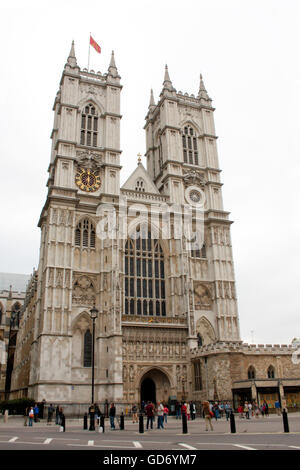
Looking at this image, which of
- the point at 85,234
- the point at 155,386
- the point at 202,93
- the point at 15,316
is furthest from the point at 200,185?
the point at 15,316

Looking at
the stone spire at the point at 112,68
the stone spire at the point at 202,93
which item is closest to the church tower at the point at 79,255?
the stone spire at the point at 112,68

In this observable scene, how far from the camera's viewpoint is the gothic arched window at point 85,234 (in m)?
41.6

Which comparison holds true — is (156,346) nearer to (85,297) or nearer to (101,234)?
(85,297)

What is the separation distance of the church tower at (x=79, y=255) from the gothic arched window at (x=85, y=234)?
99mm

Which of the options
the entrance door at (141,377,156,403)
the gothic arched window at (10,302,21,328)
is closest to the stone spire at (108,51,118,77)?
the entrance door at (141,377,156,403)

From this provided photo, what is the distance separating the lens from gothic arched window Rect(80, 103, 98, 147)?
154 ft

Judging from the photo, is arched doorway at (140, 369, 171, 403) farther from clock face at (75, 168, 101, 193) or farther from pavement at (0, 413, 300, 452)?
pavement at (0, 413, 300, 452)

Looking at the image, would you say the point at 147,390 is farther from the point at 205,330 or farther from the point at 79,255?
the point at 79,255

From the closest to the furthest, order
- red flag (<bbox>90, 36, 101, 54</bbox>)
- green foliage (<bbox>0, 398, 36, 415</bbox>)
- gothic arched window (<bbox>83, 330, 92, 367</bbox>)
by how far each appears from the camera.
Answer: green foliage (<bbox>0, 398, 36, 415</bbox>) < gothic arched window (<bbox>83, 330, 92, 367</bbox>) < red flag (<bbox>90, 36, 101, 54</bbox>)

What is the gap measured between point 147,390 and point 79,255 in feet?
46.8

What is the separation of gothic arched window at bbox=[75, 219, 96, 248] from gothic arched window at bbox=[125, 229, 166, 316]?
11.8ft

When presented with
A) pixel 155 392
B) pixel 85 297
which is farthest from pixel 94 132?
pixel 155 392

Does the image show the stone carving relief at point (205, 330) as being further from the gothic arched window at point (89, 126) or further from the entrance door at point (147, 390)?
the gothic arched window at point (89, 126)
